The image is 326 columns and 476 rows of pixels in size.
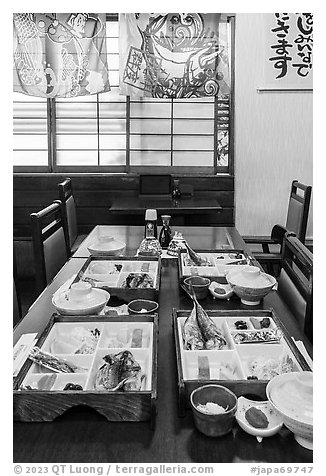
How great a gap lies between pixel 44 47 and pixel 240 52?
5.33 feet

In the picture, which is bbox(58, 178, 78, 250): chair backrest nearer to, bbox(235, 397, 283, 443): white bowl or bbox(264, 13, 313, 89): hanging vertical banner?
bbox(264, 13, 313, 89): hanging vertical banner

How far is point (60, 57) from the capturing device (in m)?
4.20

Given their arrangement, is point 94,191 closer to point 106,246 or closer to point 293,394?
point 106,246

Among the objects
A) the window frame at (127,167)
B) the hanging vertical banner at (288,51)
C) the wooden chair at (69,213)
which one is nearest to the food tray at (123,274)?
the wooden chair at (69,213)

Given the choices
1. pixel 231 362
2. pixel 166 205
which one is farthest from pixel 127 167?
pixel 231 362

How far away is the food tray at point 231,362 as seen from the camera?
1.09 m

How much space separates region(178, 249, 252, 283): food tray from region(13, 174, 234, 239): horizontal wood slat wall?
2.07 meters

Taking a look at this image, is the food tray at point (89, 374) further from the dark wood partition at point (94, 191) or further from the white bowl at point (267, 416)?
the dark wood partition at point (94, 191)

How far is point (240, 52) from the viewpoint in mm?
4324

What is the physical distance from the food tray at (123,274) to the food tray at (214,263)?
10 centimetres
